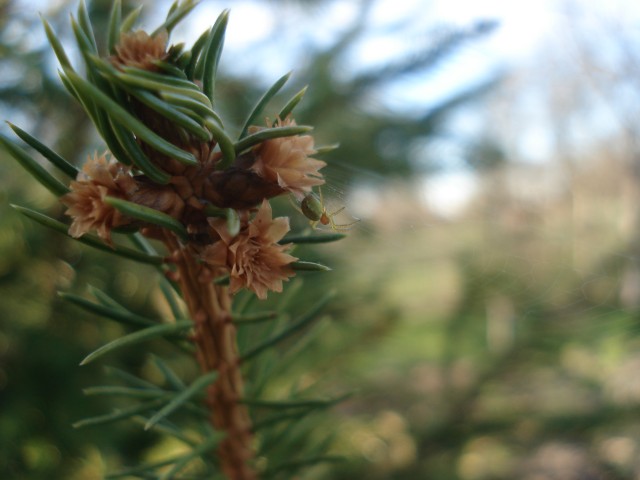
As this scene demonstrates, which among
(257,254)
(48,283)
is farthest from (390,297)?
(257,254)

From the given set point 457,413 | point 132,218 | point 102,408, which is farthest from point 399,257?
point 132,218

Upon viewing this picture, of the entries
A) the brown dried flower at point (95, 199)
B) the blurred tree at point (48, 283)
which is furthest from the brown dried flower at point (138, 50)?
the blurred tree at point (48, 283)

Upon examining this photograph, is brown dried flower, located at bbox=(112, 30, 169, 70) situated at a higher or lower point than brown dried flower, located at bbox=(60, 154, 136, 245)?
higher

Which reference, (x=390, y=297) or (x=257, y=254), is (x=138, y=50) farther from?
(x=390, y=297)

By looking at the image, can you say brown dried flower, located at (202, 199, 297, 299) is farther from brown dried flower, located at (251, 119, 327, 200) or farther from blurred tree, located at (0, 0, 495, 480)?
blurred tree, located at (0, 0, 495, 480)

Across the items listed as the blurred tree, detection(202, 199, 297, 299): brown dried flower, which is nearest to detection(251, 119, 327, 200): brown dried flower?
detection(202, 199, 297, 299): brown dried flower

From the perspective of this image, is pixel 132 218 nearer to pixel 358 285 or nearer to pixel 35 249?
pixel 35 249

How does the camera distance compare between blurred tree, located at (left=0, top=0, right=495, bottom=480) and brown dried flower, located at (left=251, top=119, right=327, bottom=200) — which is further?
blurred tree, located at (left=0, top=0, right=495, bottom=480)
